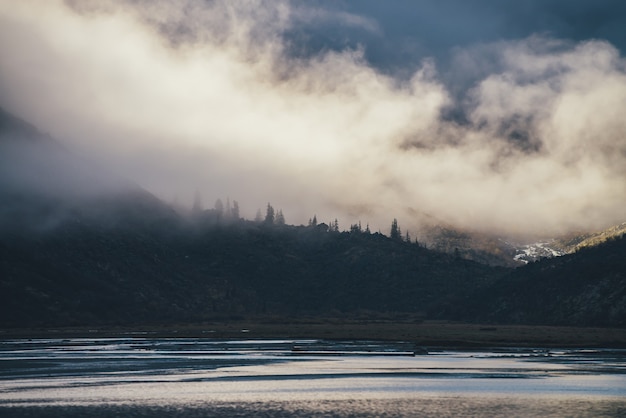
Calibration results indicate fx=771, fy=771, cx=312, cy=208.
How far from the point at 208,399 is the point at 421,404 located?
23.4 metres

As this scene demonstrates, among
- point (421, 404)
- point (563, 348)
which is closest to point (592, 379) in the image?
point (421, 404)

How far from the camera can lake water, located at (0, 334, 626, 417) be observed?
254 ft

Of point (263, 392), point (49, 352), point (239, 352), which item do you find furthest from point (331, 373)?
point (49, 352)

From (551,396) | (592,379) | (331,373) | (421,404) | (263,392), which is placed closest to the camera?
(421,404)

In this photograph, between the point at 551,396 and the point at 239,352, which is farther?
the point at 239,352

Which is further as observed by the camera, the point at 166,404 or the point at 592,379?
the point at 592,379

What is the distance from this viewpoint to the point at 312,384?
10056cm

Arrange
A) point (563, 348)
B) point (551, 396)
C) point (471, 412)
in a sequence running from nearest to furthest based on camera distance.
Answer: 1. point (471, 412)
2. point (551, 396)
3. point (563, 348)

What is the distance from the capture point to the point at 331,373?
116 metres

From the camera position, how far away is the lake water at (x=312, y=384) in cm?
7756

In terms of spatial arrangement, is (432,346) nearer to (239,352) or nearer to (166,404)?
(239,352)

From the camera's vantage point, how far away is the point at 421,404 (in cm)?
8094

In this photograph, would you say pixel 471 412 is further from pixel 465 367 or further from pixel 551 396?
pixel 465 367

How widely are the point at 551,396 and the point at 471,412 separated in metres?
16.3
